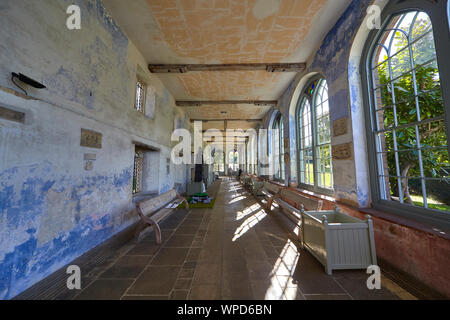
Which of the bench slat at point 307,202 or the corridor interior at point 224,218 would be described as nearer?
the corridor interior at point 224,218

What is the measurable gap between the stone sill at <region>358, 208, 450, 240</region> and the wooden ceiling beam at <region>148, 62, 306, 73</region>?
3967 millimetres

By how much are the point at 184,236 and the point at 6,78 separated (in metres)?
3.31

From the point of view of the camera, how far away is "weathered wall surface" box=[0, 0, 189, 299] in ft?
5.65

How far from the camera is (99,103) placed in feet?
9.69

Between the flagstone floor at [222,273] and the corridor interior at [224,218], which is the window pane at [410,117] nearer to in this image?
the corridor interior at [224,218]

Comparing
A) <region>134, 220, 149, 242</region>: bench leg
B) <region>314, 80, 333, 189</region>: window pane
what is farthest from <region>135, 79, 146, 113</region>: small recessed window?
<region>314, 80, 333, 189</region>: window pane

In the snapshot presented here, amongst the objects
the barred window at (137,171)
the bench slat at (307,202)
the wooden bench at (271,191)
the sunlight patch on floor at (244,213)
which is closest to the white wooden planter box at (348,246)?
the bench slat at (307,202)

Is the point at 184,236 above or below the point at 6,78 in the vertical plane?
below

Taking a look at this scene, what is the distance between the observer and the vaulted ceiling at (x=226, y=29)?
302 centimetres

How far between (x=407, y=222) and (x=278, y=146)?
20.6 feet

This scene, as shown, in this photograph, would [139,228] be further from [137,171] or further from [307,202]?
[307,202]

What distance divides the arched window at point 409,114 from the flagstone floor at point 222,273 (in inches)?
49.9
